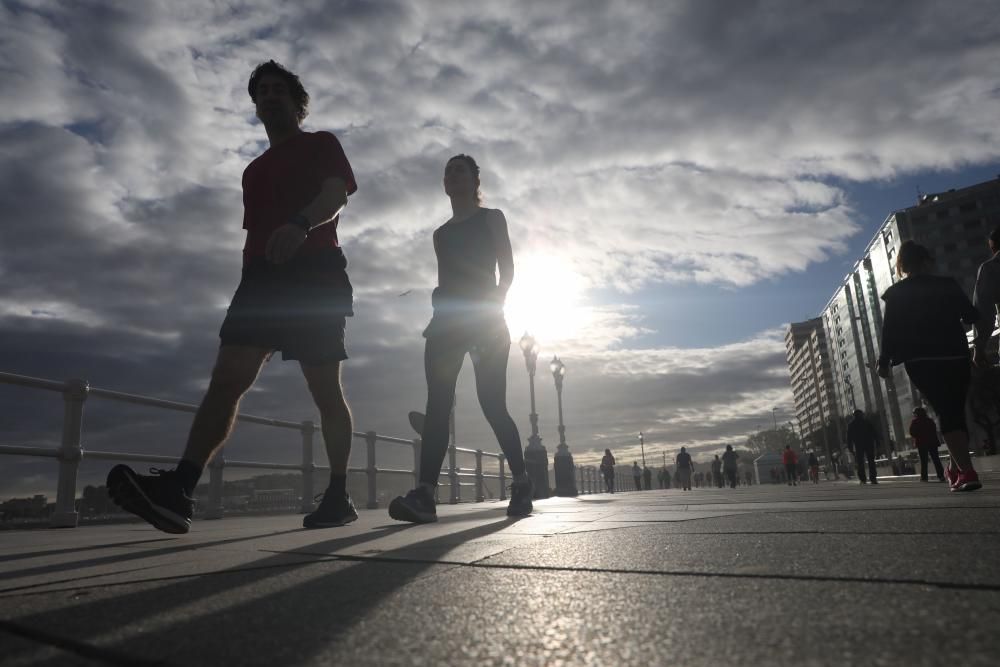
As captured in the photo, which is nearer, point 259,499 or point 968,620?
point 968,620

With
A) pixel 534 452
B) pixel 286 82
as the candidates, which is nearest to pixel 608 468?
pixel 534 452

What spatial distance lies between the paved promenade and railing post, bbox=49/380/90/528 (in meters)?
4.48

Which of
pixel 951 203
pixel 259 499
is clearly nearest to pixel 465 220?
pixel 259 499

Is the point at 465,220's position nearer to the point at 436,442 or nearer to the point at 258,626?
the point at 436,442

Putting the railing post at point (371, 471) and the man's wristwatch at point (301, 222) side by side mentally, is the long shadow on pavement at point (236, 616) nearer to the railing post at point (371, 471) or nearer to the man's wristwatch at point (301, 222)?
the man's wristwatch at point (301, 222)

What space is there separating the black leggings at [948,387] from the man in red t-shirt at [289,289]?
11.8 feet

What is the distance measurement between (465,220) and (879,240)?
91.8 m

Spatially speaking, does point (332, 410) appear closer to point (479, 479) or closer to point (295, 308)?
point (295, 308)

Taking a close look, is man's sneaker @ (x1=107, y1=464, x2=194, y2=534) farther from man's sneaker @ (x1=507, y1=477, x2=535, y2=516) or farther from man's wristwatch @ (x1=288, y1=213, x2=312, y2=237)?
man's sneaker @ (x1=507, y1=477, x2=535, y2=516)

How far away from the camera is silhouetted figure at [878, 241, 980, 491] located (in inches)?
167

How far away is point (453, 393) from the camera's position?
3.88m

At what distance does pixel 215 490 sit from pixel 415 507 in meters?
4.68

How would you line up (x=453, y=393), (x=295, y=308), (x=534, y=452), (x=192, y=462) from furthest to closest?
1. (x=534, y=452)
2. (x=453, y=393)
3. (x=295, y=308)
4. (x=192, y=462)

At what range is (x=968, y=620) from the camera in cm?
73
